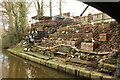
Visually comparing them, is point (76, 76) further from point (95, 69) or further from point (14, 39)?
point (14, 39)

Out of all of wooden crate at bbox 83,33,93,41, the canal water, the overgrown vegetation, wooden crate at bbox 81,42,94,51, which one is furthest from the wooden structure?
the overgrown vegetation

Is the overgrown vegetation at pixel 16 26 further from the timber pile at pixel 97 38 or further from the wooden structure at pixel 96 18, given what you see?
the timber pile at pixel 97 38

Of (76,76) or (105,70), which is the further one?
(76,76)

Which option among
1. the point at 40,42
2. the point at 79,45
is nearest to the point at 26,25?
the point at 40,42

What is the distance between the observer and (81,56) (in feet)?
21.0

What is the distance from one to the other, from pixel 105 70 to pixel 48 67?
3435 millimetres

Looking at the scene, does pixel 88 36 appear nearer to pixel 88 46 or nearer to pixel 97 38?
pixel 97 38

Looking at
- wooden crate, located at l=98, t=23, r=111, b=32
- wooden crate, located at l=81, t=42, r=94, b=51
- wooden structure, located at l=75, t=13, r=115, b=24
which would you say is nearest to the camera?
wooden crate, located at l=81, t=42, r=94, b=51

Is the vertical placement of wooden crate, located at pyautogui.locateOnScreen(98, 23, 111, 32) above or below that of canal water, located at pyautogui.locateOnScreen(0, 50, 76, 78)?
above

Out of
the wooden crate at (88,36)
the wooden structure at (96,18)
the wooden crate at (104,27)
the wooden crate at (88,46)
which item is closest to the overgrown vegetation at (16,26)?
the wooden structure at (96,18)

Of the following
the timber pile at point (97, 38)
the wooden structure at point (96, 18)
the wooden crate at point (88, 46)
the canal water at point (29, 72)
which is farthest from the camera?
the wooden structure at point (96, 18)

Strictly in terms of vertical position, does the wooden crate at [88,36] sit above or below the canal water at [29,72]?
above

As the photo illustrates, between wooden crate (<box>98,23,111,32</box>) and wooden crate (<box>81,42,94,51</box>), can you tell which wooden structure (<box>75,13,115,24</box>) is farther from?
wooden crate (<box>81,42,94,51</box>)

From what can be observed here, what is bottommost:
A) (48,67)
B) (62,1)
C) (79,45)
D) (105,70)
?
(48,67)
